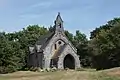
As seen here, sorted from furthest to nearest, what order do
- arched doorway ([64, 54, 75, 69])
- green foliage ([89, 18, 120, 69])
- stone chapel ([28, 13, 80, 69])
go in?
arched doorway ([64, 54, 75, 69]) < stone chapel ([28, 13, 80, 69]) < green foliage ([89, 18, 120, 69])

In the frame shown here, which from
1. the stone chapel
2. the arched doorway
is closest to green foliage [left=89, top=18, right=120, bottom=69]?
the stone chapel

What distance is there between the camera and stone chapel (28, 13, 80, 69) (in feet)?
250

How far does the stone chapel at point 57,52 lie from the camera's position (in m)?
76.3

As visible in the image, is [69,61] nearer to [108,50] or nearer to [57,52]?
[57,52]

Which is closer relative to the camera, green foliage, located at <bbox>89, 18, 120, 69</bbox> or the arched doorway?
green foliage, located at <bbox>89, 18, 120, 69</bbox>

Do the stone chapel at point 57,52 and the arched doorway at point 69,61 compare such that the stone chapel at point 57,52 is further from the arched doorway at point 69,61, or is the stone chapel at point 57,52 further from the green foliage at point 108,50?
the green foliage at point 108,50

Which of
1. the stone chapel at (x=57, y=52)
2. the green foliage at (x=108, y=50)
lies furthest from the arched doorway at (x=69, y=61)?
the green foliage at (x=108, y=50)

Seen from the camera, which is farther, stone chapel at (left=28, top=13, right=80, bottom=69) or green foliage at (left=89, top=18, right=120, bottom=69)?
stone chapel at (left=28, top=13, right=80, bottom=69)

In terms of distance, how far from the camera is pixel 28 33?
112 meters

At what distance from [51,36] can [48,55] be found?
5.48 metres

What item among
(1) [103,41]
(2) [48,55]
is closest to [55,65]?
(2) [48,55]

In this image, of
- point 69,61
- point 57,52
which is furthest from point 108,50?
point 69,61

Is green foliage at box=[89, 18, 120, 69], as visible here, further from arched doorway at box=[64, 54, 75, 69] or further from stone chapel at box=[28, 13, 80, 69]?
arched doorway at box=[64, 54, 75, 69]

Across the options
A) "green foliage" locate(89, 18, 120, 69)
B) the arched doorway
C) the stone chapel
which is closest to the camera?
"green foliage" locate(89, 18, 120, 69)
